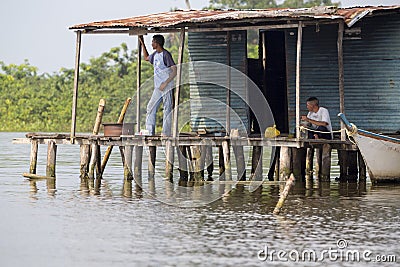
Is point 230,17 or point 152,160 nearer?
point 230,17

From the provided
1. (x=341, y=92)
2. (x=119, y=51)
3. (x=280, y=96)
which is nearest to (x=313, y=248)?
(x=341, y=92)

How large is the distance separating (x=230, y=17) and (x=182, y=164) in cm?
375

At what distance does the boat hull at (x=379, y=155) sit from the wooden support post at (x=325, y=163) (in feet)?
2.22

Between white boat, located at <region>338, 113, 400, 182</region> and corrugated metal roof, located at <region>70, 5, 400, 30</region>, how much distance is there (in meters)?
1.64

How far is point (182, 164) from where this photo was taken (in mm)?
17781

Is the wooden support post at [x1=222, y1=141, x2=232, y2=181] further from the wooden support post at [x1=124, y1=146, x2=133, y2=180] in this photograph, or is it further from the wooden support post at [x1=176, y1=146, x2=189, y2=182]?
the wooden support post at [x1=124, y1=146, x2=133, y2=180]

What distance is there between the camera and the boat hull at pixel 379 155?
51.0 ft

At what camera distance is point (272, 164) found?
61.2 ft

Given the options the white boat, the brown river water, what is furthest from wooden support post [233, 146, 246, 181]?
the white boat

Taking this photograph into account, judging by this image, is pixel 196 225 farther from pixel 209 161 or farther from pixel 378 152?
pixel 209 161

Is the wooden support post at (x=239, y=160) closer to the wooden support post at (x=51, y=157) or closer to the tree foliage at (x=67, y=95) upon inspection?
the wooden support post at (x=51, y=157)

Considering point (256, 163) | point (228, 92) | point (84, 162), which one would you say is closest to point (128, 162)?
point (84, 162)

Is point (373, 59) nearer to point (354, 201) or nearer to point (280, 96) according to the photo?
point (280, 96)

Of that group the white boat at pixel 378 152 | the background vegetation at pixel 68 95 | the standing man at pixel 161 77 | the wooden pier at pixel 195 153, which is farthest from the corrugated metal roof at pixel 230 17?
the background vegetation at pixel 68 95
